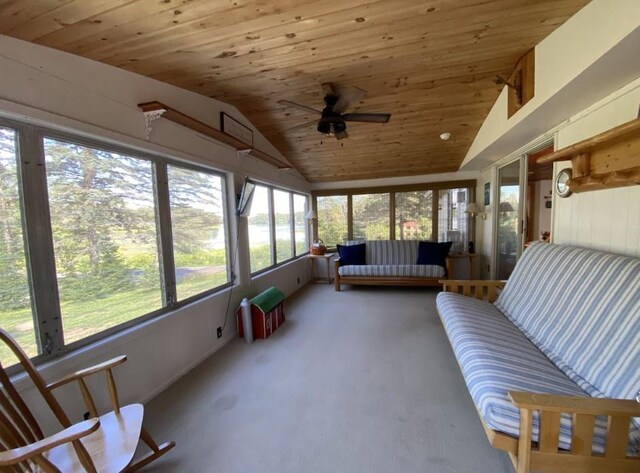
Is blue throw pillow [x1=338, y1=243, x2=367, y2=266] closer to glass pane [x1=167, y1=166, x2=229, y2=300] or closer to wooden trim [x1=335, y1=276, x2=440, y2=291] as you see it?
wooden trim [x1=335, y1=276, x2=440, y2=291]

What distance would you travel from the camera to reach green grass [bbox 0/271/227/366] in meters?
1.39

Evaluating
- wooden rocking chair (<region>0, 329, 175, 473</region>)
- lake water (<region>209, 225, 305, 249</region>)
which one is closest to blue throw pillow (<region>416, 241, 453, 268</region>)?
lake water (<region>209, 225, 305, 249</region>)

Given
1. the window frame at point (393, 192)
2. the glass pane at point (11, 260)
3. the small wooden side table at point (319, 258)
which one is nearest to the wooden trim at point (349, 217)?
the window frame at point (393, 192)

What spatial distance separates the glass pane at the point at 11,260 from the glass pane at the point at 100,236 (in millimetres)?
146

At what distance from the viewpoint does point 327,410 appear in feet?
5.97

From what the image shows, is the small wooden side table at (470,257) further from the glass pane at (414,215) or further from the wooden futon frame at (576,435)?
the wooden futon frame at (576,435)

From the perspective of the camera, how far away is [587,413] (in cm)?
102

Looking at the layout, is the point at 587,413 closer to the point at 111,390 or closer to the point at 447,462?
the point at 447,462

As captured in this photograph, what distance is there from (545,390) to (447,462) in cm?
61

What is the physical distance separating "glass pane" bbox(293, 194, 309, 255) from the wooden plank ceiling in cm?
207

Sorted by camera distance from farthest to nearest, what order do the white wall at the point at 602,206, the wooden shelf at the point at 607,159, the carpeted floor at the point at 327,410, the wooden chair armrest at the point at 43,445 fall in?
the white wall at the point at 602,206 → the wooden shelf at the point at 607,159 → the carpeted floor at the point at 327,410 → the wooden chair armrest at the point at 43,445

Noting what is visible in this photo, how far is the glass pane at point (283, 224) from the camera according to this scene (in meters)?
4.44

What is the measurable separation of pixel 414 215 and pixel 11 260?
5197 mm

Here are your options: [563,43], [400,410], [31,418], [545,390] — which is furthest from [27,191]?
[563,43]
